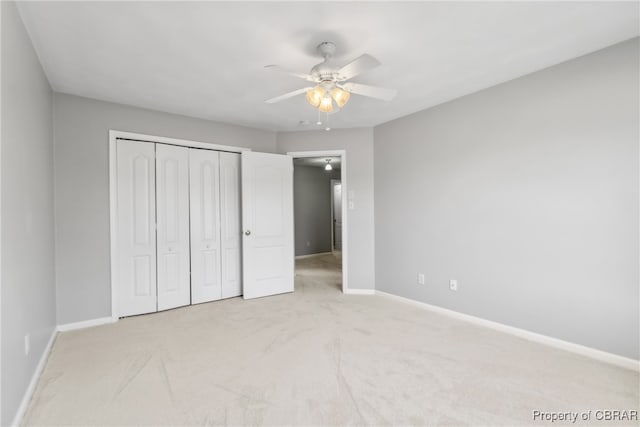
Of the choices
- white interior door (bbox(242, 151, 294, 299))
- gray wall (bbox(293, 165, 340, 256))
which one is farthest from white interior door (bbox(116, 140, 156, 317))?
gray wall (bbox(293, 165, 340, 256))

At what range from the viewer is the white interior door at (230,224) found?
4016 millimetres

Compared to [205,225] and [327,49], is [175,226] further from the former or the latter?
[327,49]

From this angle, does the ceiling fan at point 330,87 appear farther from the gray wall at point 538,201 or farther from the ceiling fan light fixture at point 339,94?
the gray wall at point 538,201

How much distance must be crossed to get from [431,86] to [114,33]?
263 cm

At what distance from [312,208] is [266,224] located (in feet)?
12.4

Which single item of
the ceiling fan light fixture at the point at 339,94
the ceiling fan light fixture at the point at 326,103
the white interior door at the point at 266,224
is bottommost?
the white interior door at the point at 266,224

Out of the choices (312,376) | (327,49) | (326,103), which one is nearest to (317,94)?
(326,103)

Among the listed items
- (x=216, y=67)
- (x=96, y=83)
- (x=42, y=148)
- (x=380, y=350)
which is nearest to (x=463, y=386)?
(x=380, y=350)

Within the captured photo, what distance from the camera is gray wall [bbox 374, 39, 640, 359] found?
221 cm

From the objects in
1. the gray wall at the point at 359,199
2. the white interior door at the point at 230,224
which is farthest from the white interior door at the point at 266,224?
the gray wall at the point at 359,199

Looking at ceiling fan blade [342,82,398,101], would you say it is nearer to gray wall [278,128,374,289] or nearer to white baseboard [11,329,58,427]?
gray wall [278,128,374,289]

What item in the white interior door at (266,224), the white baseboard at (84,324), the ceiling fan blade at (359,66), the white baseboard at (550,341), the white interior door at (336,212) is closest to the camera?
the ceiling fan blade at (359,66)

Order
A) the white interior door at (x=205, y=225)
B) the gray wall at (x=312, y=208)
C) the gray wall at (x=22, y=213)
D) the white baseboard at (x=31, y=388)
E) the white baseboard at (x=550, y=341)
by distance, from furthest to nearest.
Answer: the gray wall at (x=312, y=208) < the white interior door at (x=205, y=225) < the white baseboard at (x=550, y=341) < the white baseboard at (x=31, y=388) < the gray wall at (x=22, y=213)

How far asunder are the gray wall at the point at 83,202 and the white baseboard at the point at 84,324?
0.13 feet
